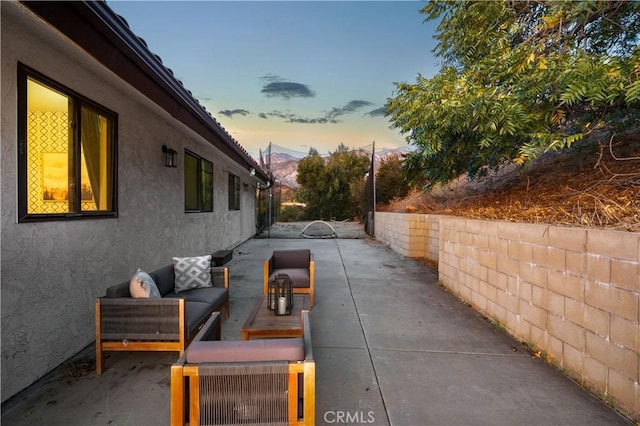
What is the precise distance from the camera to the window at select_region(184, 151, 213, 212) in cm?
580

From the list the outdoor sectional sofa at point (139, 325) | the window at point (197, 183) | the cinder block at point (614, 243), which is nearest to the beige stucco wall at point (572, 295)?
the cinder block at point (614, 243)

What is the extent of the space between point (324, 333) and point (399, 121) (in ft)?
10.7

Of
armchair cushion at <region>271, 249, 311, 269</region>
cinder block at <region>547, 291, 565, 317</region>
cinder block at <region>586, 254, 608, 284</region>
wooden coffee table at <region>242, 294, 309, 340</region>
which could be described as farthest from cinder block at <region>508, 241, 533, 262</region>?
armchair cushion at <region>271, 249, 311, 269</region>

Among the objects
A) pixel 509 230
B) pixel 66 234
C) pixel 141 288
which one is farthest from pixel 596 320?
pixel 66 234

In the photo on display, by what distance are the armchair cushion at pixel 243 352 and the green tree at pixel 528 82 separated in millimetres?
2997

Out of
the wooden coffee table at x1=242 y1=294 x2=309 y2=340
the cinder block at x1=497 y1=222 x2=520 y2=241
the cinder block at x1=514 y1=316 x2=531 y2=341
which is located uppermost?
the cinder block at x1=497 y1=222 x2=520 y2=241

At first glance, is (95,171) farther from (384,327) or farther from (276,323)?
(384,327)

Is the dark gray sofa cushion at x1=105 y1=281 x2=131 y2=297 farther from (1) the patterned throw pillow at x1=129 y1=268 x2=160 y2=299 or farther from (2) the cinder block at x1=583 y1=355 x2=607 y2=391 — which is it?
(2) the cinder block at x1=583 y1=355 x2=607 y2=391

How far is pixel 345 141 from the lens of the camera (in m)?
22.5

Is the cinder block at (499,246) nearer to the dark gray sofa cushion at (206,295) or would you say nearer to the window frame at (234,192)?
the dark gray sofa cushion at (206,295)

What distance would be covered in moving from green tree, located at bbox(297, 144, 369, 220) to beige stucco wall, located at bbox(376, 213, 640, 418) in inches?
688

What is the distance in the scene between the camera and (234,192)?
32.1ft

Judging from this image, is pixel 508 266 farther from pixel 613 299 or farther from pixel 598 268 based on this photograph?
pixel 613 299

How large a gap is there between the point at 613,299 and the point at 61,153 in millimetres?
4658
